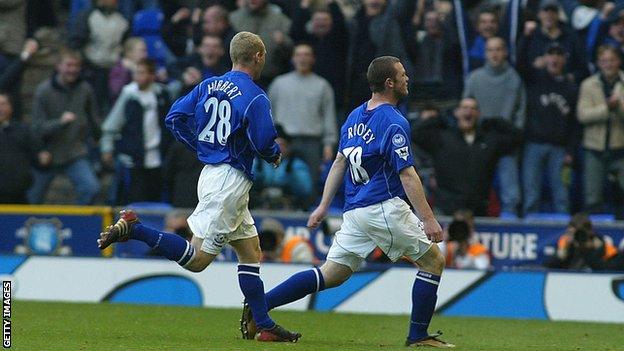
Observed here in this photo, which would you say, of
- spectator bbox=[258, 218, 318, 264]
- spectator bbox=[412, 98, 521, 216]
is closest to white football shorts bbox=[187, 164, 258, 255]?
spectator bbox=[258, 218, 318, 264]

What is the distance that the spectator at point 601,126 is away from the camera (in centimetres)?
1677

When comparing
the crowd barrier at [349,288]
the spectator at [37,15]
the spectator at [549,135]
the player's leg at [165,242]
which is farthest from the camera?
the spectator at [37,15]

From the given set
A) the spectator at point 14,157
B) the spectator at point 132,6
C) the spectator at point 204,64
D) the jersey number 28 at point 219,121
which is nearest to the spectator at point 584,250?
the spectator at point 204,64

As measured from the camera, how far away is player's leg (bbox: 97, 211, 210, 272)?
32.4 ft

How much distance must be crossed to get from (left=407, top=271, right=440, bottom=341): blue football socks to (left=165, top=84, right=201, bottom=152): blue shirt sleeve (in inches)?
75.8

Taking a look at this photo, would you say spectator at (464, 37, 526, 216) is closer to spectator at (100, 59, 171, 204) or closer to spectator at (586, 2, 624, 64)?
spectator at (586, 2, 624, 64)

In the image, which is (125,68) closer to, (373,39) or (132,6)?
(132,6)

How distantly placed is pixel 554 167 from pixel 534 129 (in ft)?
1.69

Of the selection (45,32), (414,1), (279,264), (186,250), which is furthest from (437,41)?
(186,250)

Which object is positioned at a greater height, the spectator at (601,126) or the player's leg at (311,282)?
the spectator at (601,126)

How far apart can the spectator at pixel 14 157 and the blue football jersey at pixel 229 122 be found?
7.64 metres

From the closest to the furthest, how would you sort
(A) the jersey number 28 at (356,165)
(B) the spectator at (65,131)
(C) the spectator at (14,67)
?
(A) the jersey number 28 at (356,165)
(B) the spectator at (65,131)
(C) the spectator at (14,67)

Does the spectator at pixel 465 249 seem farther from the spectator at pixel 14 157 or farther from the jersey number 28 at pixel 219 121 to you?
the jersey number 28 at pixel 219 121

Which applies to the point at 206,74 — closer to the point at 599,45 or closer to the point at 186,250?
the point at 599,45
